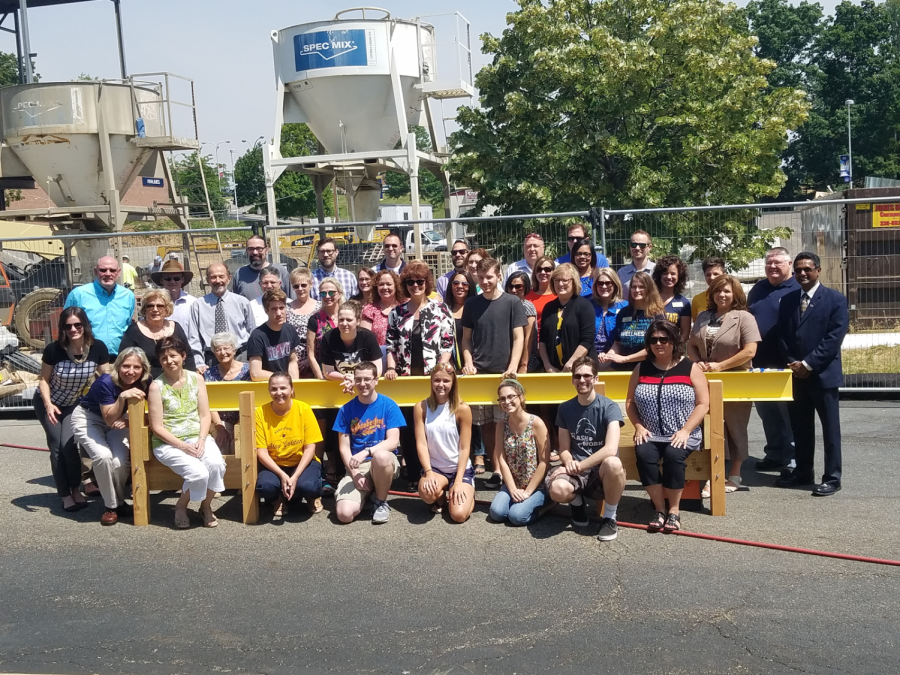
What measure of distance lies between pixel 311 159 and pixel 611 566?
13.5m

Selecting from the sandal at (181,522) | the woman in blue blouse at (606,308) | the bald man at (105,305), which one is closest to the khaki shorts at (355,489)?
the sandal at (181,522)

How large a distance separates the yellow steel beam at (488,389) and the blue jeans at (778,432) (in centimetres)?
80

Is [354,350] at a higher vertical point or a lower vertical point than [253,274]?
lower

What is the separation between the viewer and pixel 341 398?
730 cm

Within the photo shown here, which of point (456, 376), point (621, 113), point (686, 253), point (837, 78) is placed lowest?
point (456, 376)

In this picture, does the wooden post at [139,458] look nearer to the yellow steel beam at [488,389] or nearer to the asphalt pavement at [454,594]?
the asphalt pavement at [454,594]

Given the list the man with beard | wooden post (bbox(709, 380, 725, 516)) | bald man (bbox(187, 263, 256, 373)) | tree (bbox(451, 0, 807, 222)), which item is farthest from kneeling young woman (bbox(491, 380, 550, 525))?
tree (bbox(451, 0, 807, 222))

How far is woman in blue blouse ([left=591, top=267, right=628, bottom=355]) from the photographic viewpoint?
7418 millimetres

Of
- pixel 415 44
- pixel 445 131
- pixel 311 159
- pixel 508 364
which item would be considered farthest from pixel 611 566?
pixel 445 131

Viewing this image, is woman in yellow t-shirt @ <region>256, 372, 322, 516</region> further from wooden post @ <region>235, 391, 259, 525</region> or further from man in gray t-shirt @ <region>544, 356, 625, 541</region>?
man in gray t-shirt @ <region>544, 356, 625, 541</region>

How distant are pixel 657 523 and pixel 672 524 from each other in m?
0.10

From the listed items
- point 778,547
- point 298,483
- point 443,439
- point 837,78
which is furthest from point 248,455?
point 837,78

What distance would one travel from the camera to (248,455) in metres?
6.77

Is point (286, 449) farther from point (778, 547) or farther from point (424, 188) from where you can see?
point (424, 188)
